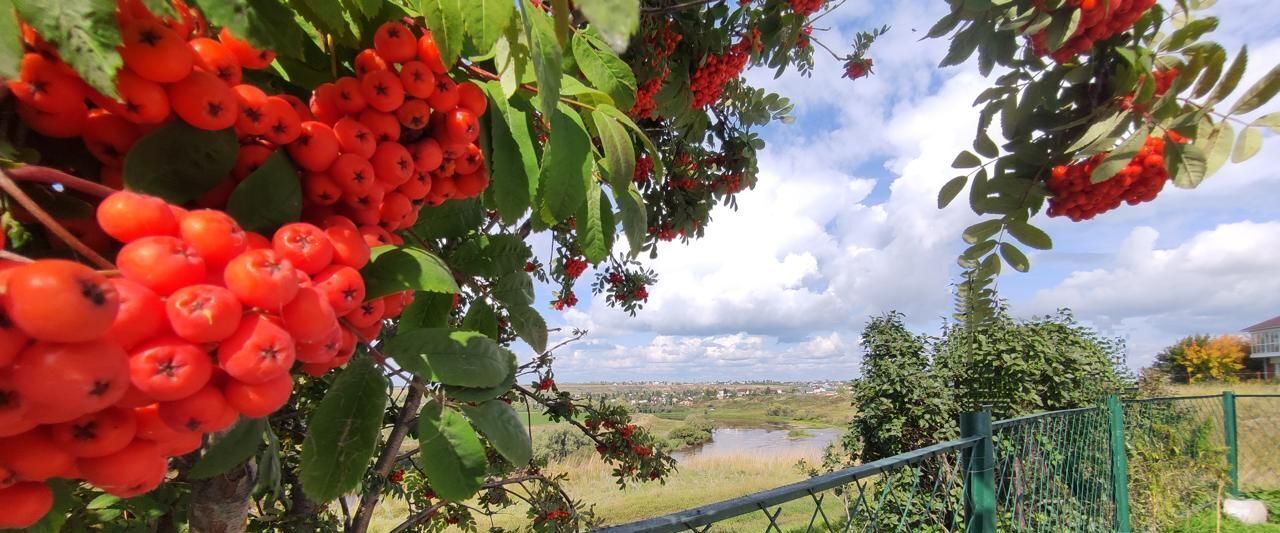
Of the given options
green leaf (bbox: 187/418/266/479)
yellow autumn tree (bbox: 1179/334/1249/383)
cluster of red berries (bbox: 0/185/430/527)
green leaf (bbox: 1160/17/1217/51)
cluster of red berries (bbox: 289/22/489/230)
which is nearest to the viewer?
cluster of red berries (bbox: 0/185/430/527)

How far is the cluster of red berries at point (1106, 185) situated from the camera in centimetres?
125

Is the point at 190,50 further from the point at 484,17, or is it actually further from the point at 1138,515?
the point at 1138,515

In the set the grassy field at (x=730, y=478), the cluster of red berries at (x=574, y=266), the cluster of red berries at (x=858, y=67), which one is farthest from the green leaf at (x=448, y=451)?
the cluster of red berries at (x=858, y=67)

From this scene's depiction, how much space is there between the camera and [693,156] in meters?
3.76

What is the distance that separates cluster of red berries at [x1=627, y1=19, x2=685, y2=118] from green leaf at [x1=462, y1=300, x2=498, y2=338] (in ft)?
5.50

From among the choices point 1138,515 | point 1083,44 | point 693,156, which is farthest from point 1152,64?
point 1138,515

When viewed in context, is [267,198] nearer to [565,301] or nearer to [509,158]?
[509,158]

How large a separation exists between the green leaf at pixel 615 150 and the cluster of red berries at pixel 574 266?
327 cm

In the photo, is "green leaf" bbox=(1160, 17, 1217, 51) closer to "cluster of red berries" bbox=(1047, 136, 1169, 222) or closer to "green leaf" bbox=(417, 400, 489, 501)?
"cluster of red berries" bbox=(1047, 136, 1169, 222)

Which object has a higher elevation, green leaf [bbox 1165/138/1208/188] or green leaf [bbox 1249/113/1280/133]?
green leaf [bbox 1249/113/1280/133]

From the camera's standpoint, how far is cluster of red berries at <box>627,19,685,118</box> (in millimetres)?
2463

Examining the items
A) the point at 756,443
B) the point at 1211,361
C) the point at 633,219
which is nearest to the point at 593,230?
the point at 633,219

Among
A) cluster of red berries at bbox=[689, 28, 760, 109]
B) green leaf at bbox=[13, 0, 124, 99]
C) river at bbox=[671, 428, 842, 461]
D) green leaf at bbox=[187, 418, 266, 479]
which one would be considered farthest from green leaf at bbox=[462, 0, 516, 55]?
river at bbox=[671, 428, 842, 461]

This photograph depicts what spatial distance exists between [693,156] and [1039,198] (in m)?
2.49
